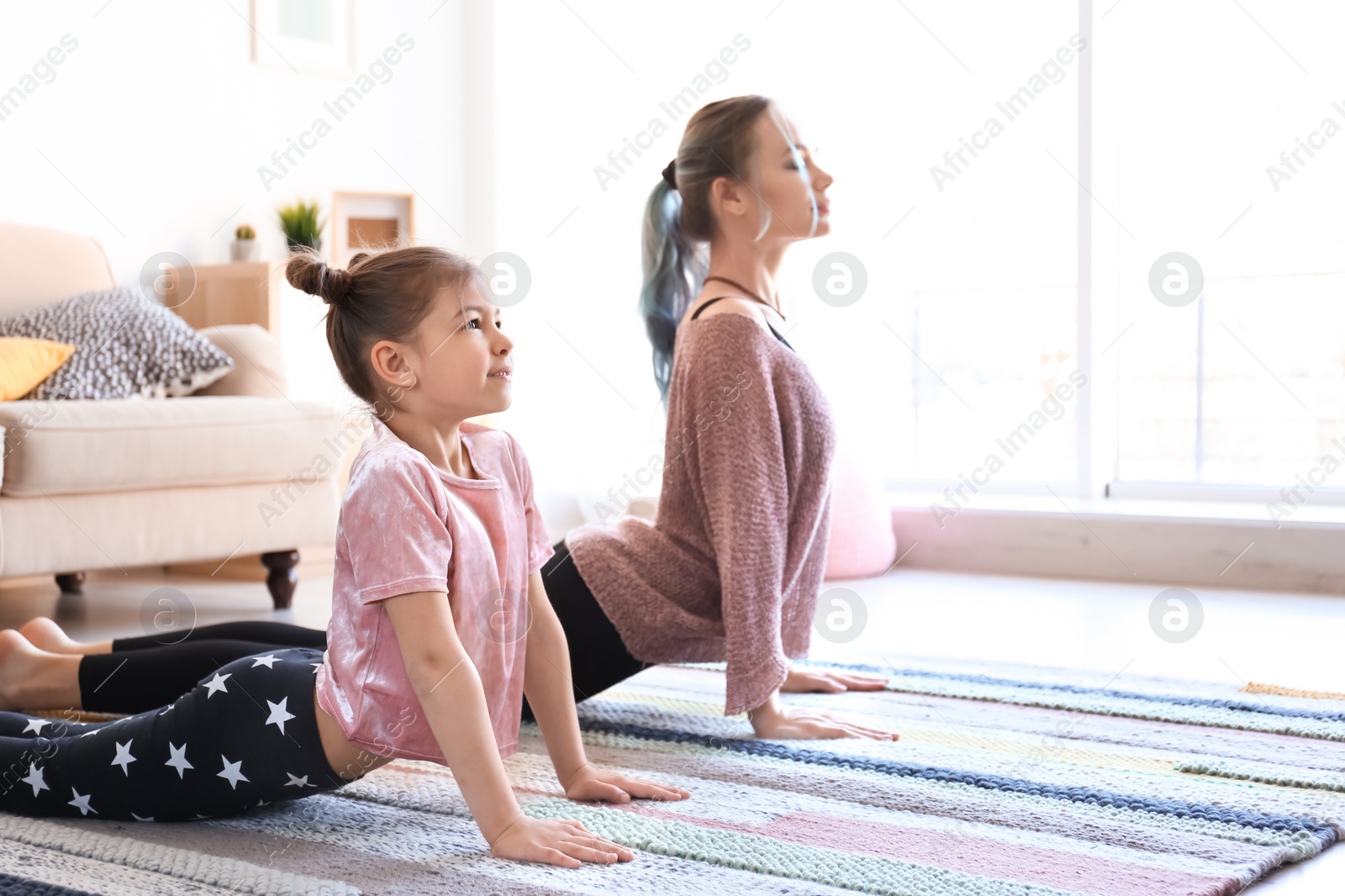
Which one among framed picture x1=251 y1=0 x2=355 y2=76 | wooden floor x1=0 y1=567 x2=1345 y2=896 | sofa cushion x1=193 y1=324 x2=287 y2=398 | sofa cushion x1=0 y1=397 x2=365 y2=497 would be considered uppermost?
framed picture x1=251 y1=0 x2=355 y2=76

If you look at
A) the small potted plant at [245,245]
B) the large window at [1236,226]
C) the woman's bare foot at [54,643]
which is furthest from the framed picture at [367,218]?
the woman's bare foot at [54,643]

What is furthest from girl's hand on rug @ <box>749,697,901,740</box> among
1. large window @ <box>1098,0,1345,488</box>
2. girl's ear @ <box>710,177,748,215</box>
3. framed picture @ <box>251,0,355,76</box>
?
framed picture @ <box>251,0,355,76</box>

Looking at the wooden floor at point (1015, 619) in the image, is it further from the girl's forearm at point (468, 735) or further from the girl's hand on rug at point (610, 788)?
the girl's forearm at point (468, 735)

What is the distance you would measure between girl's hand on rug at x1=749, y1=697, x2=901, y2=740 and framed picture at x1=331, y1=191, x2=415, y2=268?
242 centimetres

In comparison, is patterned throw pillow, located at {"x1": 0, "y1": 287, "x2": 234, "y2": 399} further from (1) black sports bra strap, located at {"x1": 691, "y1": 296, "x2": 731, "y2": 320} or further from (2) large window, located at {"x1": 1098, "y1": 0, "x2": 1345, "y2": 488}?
(2) large window, located at {"x1": 1098, "y1": 0, "x2": 1345, "y2": 488}

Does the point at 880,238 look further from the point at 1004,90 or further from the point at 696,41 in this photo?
the point at 696,41

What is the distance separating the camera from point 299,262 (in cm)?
113

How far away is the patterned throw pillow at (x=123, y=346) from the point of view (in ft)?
8.49

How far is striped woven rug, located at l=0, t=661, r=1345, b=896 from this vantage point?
3.47 feet

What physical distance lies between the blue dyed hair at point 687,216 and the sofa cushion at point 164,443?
0.70m

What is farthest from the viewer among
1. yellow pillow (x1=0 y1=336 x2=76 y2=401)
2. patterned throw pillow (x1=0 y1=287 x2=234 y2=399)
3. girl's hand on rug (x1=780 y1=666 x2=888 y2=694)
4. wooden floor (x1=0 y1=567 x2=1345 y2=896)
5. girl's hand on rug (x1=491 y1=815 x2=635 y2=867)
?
patterned throw pillow (x1=0 y1=287 x2=234 y2=399)

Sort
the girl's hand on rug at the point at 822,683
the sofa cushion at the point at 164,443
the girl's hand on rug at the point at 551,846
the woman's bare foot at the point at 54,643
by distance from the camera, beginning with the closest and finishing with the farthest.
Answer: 1. the girl's hand on rug at the point at 551,846
2. the woman's bare foot at the point at 54,643
3. the girl's hand on rug at the point at 822,683
4. the sofa cushion at the point at 164,443

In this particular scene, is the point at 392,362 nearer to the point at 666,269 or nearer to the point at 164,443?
the point at 666,269

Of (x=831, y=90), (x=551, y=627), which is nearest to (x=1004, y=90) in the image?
(x=831, y=90)
